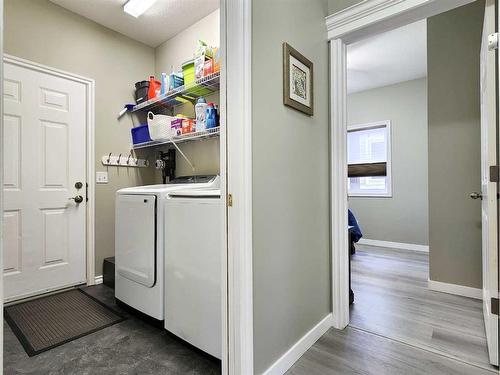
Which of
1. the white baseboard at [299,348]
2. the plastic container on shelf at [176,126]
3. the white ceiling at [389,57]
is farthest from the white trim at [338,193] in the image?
the white ceiling at [389,57]

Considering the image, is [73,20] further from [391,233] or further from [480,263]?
[391,233]

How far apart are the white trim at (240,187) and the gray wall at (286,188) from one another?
56 mm

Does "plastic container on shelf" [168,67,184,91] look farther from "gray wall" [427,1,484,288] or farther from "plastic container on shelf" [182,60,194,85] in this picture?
"gray wall" [427,1,484,288]

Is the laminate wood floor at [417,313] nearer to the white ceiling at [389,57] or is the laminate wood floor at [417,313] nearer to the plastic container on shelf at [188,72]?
the plastic container on shelf at [188,72]

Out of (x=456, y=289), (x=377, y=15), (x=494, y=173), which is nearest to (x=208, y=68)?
(x=377, y=15)

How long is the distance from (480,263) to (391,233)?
2.14 meters

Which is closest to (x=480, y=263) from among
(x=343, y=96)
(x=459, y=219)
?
(x=459, y=219)

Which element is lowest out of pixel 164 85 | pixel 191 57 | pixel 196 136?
pixel 196 136

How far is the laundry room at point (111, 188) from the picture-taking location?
1601mm

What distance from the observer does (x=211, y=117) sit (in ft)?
7.72

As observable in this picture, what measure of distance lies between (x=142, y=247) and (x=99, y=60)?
2.19 m

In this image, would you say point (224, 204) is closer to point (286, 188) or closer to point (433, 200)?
point (286, 188)

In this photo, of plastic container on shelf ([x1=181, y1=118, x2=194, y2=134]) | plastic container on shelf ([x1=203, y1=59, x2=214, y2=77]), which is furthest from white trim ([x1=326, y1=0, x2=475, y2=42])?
plastic container on shelf ([x1=181, y1=118, x2=194, y2=134])

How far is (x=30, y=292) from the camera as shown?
96.2 inches
